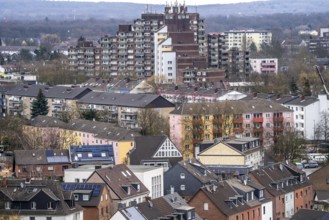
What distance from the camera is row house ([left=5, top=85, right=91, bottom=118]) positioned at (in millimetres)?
60438

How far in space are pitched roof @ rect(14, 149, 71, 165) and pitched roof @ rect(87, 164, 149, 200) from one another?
17.6 feet

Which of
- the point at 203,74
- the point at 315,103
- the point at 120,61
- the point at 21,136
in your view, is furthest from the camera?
the point at 120,61

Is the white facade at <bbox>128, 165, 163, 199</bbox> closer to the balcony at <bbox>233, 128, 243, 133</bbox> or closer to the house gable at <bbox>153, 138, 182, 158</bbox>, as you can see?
the house gable at <bbox>153, 138, 182, 158</bbox>

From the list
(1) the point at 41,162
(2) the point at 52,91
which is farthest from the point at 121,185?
(2) the point at 52,91

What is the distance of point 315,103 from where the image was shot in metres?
53.2

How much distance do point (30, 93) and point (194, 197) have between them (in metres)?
32.2

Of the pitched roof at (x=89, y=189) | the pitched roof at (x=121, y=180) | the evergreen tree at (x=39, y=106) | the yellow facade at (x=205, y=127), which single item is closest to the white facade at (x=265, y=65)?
the evergreen tree at (x=39, y=106)

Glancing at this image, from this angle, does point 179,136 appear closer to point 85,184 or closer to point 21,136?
point 21,136

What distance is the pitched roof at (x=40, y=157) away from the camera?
37656 mm

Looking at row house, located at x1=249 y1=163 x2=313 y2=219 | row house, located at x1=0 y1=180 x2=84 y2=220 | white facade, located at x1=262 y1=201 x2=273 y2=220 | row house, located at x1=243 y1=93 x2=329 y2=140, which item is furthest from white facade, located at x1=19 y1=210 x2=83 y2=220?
row house, located at x1=243 y1=93 x2=329 y2=140

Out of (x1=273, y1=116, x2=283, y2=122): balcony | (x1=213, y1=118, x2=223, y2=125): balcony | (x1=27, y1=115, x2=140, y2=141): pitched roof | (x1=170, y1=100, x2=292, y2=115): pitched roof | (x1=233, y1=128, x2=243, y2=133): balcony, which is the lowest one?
(x1=233, y1=128, x2=243, y2=133): balcony

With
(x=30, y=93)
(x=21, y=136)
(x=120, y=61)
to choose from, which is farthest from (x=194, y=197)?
(x=120, y=61)

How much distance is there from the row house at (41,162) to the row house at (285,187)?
18.9 feet

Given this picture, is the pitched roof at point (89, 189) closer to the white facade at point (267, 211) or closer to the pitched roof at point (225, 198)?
the pitched roof at point (225, 198)
